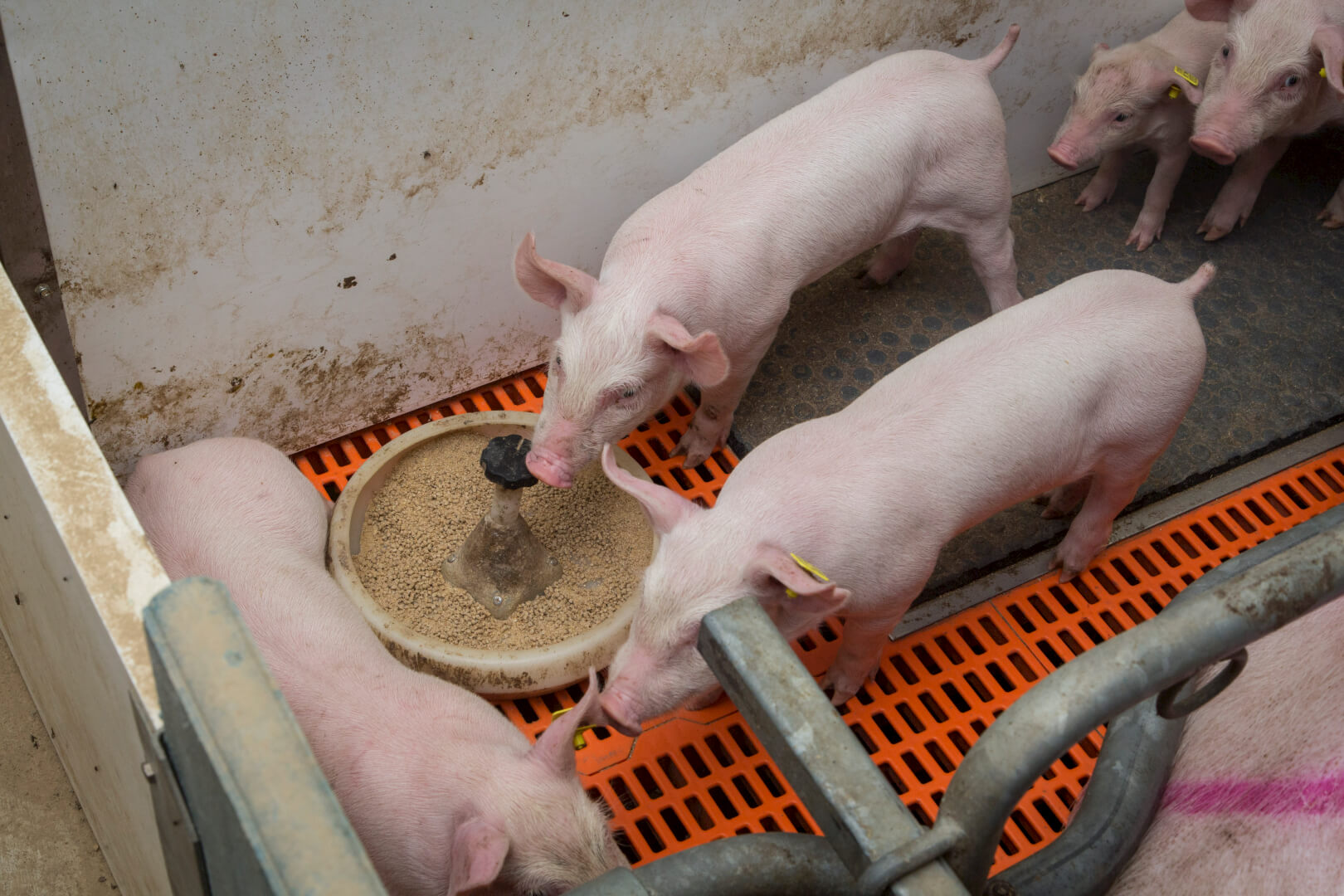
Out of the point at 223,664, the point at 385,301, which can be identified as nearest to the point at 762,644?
the point at 223,664

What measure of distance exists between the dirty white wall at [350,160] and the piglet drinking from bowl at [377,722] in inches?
12.8

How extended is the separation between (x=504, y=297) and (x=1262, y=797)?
222cm

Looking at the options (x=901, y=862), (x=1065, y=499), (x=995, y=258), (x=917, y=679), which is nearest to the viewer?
(x=901, y=862)

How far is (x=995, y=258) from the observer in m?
3.52

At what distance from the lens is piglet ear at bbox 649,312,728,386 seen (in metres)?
2.62

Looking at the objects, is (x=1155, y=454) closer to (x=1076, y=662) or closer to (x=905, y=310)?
(x=905, y=310)

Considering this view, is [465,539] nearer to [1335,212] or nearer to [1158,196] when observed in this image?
[1158,196]

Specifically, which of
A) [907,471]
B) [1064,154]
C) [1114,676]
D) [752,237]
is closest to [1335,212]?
[1064,154]

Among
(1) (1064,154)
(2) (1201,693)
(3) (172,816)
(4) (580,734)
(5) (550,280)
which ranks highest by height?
(3) (172,816)

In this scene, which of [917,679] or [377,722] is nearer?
[377,722]

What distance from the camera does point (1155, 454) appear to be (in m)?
2.92

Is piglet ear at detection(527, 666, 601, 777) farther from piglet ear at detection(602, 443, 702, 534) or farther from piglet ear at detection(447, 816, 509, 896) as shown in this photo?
piglet ear at detection(602, 443, 702, 534)

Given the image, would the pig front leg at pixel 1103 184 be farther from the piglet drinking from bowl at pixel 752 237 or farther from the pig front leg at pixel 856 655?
the pig front leg at pixel 856 655

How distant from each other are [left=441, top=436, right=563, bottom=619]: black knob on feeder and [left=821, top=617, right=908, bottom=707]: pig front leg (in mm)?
691
